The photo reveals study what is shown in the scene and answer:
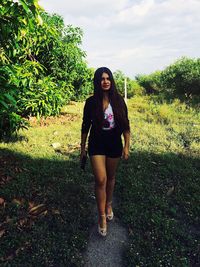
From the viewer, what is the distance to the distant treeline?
4.90m

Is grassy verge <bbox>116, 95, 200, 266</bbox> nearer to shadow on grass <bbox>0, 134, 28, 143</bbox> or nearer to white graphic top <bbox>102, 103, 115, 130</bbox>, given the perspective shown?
white graphic top <bbox>102, 103, 115, 130</bbox>

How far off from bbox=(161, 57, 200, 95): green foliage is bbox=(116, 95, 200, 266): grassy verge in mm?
13265

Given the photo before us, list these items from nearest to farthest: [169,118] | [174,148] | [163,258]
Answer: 1. [163,258]
2. [174,148]
3. [169,118]

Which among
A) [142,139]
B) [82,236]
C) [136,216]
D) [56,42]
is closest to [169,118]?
[142,139]

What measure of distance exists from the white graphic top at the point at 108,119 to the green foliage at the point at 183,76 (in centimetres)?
2001

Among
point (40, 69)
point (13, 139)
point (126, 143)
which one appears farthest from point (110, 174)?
point (40, 69)

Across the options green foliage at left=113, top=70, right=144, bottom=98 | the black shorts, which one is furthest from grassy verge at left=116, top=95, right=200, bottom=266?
green foliage at left=113, top=70, right=144, bottom=98

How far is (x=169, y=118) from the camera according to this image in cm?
1498

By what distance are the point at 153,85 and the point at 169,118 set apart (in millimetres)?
17118

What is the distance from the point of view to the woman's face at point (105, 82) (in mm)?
5016

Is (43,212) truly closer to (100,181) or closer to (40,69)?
(100,181)

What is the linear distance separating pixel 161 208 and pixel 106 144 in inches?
83.9

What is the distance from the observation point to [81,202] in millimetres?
6648

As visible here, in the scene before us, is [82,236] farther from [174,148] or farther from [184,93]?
[184,93]
